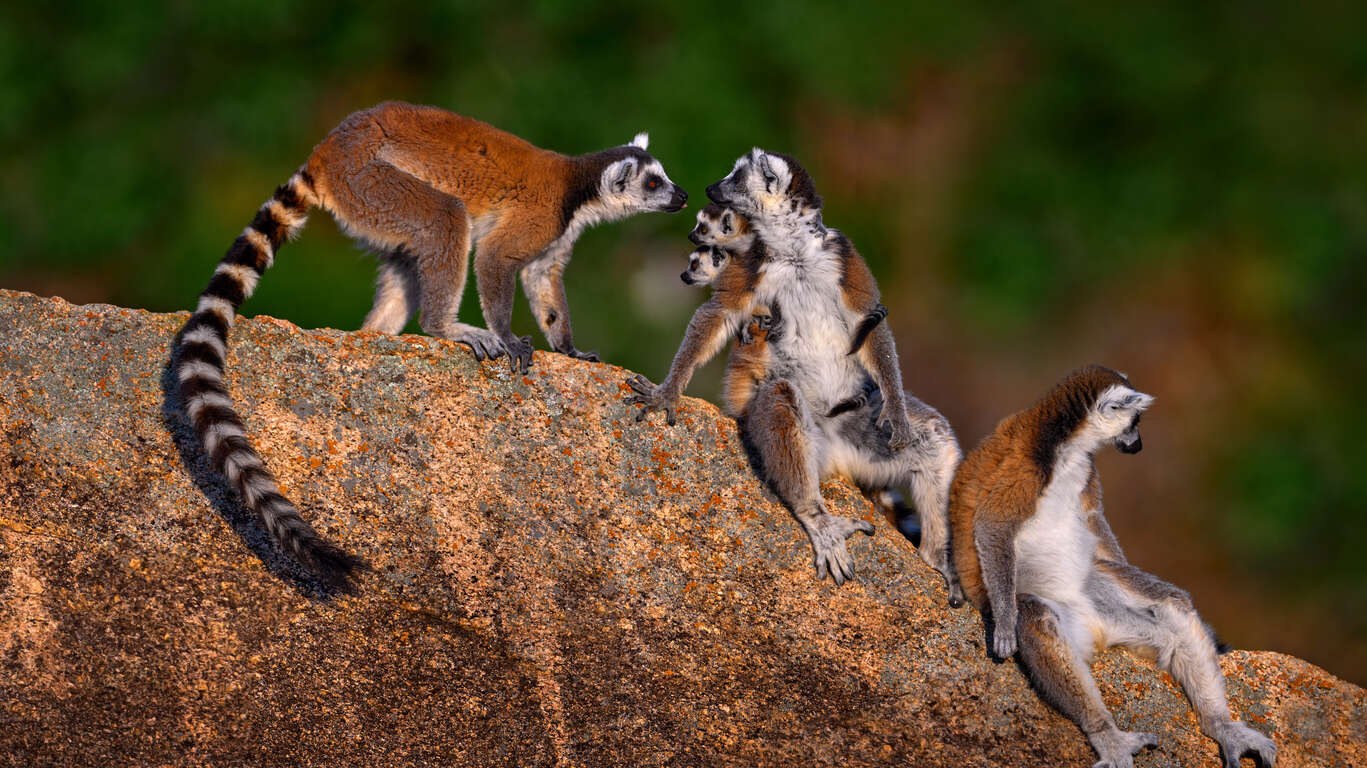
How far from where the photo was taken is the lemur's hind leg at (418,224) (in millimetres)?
5223

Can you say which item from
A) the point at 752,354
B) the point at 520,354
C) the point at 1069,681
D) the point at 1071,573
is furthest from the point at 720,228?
the point at 1069,681

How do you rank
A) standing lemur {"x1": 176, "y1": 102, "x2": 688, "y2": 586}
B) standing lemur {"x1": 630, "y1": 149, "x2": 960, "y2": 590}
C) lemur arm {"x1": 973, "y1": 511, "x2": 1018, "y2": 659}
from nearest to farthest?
lemur arm {"x1": 973, "y1": 511, "x2": 1018, "y2": 659}
standing lemur {"x1": 630, "y1": 149, "x2": 960, "y2": 590}
standing lemur {"x1": 176, "y1": 102, "x2": 688, "y2": 586}

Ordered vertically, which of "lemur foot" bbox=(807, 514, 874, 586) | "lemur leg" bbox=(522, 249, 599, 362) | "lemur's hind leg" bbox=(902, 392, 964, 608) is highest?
"lemur leg" bbox=(522, 249, 599, 362)

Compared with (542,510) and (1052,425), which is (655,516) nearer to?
(542,510)

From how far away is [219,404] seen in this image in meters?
3.76

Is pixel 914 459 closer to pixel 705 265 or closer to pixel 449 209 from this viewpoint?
pixel 705 265

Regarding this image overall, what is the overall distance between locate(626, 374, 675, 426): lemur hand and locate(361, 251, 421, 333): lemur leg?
5.40ft

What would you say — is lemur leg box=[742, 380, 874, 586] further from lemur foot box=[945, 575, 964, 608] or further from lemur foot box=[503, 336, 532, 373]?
lemur foot box=[503, 336, 532, 373]

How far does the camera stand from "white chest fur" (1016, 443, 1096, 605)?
13.7ft

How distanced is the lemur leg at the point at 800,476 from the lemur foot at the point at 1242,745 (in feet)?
4.27

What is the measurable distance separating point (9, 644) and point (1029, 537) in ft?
10.7

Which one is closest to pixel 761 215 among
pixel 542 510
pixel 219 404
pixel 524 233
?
pixel 524 233

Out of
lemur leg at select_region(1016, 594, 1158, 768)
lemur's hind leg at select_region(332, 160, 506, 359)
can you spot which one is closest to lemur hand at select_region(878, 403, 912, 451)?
lemur leg at select_region(1016, 594, 1158, 768)

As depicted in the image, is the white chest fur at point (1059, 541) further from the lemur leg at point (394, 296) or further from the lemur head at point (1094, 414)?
the lemur leg at point (394, 296)
